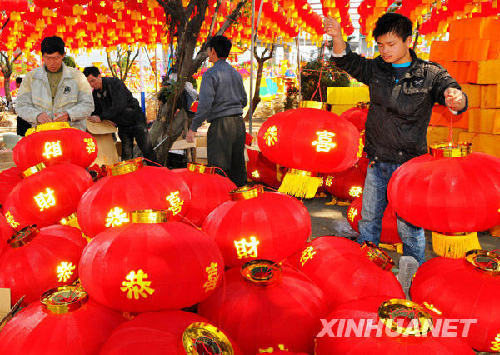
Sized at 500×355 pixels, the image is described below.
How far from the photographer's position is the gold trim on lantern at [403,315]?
125cm

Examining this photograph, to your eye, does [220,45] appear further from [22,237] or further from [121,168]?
[22,237]

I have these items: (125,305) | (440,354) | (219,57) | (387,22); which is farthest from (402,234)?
(219,57)

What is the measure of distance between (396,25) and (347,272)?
1651mm

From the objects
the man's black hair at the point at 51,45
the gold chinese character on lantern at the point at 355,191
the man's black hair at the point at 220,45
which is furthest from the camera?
the gold chinese character on lantern at the point at 355,191

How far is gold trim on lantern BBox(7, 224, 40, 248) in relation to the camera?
2056 mm

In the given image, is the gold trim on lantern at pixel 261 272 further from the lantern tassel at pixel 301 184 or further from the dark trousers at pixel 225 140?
the dark trousers at pixel 225 140

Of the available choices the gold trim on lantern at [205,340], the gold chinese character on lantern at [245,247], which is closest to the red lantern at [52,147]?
the gold chinese character on lantern at [245,247]

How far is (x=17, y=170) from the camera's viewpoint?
3230 millimetres

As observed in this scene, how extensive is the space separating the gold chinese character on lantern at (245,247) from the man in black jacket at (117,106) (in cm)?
427

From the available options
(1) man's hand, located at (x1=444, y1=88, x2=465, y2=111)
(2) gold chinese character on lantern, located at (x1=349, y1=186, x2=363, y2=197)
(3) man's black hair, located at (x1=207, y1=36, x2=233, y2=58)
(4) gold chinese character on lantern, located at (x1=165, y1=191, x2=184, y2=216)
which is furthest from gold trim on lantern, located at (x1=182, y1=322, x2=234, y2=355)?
(2) gold chinese character on lantern, located at (x1=349, y1=186, x2=363, y2=197)

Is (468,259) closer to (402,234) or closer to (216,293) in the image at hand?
(402,234)

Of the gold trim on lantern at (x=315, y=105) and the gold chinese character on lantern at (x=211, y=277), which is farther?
the gold trim on lantern at (x=315, y=105)

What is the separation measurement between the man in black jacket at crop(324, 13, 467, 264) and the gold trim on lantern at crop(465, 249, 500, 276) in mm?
841

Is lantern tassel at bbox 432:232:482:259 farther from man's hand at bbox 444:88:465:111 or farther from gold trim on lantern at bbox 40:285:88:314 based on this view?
gold trim on lantern at bbox 40:285:88:314
